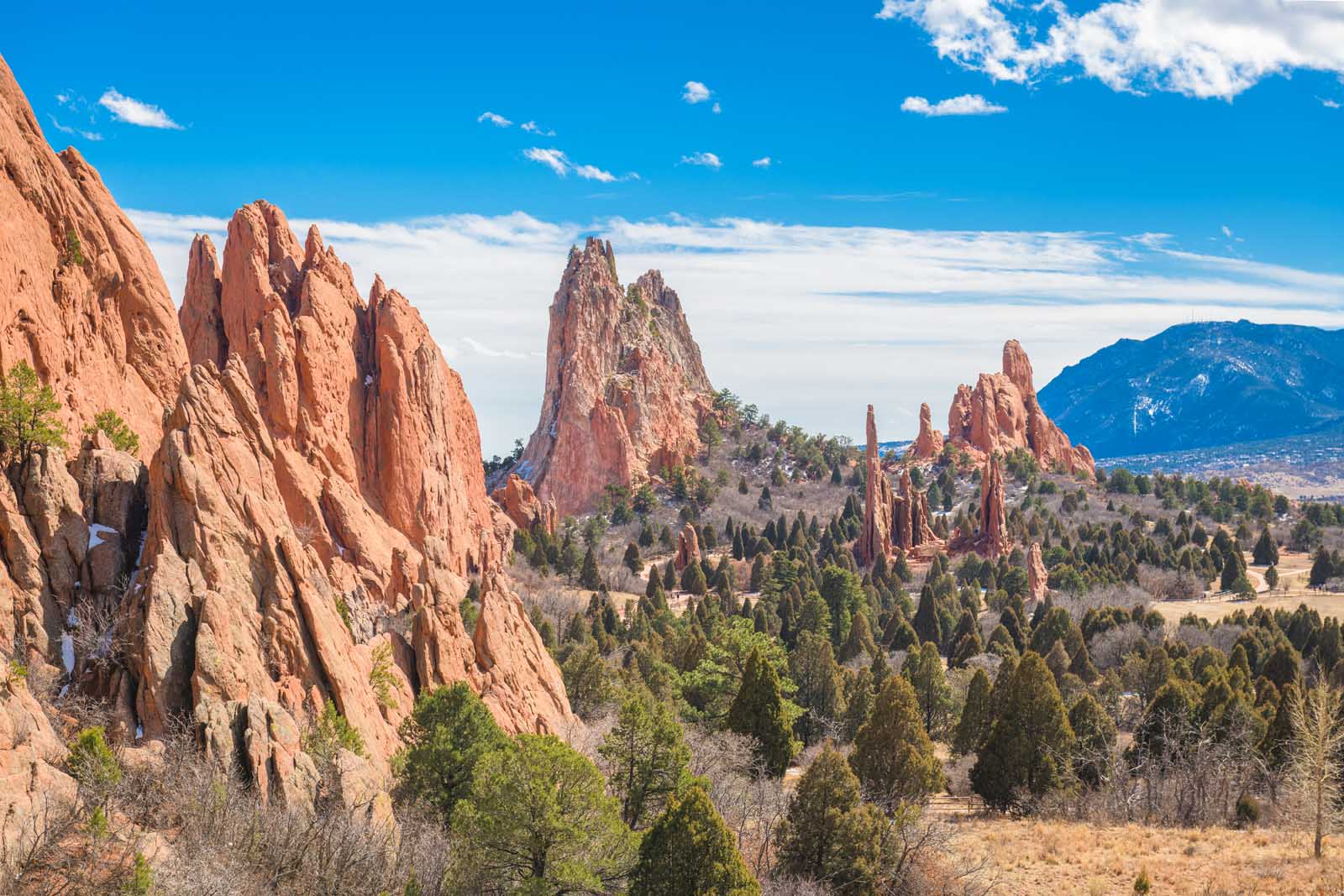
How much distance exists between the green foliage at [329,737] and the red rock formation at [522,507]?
85.8 metres

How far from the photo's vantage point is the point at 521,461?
17212cm

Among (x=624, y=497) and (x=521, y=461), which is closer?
(x=624, y=497)

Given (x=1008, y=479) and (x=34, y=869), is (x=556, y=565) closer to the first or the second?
(x=1008, y=479)

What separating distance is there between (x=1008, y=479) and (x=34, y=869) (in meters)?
151

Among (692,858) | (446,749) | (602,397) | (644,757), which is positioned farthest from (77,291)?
(602,397)

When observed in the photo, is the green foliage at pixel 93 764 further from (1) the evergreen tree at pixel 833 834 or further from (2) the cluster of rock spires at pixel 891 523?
(2) the cluster of rock spires at pixel 891 523

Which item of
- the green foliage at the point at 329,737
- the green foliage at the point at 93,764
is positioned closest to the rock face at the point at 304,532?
the green foliage at the point at 329,737

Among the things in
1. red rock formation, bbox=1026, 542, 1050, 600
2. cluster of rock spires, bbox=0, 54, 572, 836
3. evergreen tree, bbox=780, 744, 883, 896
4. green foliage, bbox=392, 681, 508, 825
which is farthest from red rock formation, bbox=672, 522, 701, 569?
evergreen tree, bbox=780, 744, 883, 896

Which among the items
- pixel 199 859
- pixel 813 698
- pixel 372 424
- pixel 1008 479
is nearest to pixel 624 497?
pixel 1008 479

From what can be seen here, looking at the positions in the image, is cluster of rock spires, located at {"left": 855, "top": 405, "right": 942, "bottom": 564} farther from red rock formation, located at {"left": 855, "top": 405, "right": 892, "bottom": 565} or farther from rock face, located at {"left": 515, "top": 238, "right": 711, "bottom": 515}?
rock face, located at {"left": 515, "top": 238, "right": 711, "bottom": 515}

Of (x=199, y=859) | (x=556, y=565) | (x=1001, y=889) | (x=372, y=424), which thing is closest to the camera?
(x=199, y=859)

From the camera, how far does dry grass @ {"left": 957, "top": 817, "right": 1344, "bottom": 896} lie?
31.2m

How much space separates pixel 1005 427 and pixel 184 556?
6142 inches

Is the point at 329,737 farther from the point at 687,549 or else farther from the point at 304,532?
the point at 687,549
